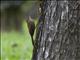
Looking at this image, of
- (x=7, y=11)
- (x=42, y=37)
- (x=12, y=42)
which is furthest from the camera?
(x=7, y=11)

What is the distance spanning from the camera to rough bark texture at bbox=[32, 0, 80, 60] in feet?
11.7

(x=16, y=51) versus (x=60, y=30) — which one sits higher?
(x=60, y=30)

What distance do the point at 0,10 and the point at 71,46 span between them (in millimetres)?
10765

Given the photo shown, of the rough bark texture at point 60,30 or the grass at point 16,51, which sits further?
the grass at point 16,51

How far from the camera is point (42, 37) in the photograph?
377 cm

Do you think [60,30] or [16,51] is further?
[16,51]

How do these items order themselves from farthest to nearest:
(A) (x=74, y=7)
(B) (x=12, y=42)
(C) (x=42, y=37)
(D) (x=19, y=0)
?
1. (D) (x=19, y=0)
2. (B) (x=12, y=42)
3. (C) (x=42, y=37)
4. (A) (x=74, y=7)

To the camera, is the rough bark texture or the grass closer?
the rough bark texture

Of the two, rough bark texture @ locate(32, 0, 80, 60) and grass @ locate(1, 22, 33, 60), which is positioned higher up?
rough bark texture @ locate(32, 0, 80, 60)

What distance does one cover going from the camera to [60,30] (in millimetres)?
3613

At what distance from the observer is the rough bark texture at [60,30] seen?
11.7 feet

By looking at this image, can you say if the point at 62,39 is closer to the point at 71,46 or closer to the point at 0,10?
the point at 71,46

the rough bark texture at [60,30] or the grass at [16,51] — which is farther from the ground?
the rough bark texture at [60,30]

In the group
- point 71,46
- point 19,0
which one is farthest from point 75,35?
point 19,0
